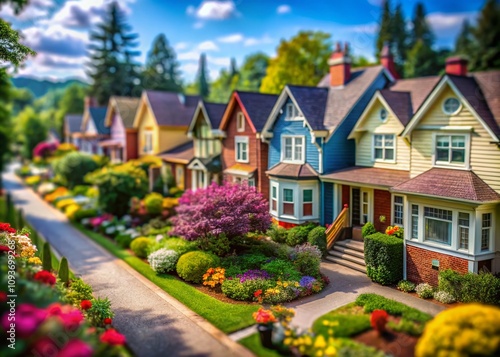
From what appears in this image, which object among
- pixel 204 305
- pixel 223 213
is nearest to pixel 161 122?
pixel 223 213

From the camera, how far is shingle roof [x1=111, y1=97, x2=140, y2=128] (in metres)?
42.9

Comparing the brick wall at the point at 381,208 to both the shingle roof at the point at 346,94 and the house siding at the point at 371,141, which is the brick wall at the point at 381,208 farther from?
the shingle roof at the point at 346,94

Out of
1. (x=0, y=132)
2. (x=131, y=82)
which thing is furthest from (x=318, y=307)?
(x=131, y=82)

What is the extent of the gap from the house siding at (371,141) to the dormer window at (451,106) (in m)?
2.53

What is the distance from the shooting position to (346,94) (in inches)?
975

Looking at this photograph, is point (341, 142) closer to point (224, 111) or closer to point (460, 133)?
point (460, 133)

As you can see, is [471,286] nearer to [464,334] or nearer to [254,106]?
[464,334]

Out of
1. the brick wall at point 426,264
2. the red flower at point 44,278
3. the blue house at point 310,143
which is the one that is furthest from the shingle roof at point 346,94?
the red flower at point 44,278

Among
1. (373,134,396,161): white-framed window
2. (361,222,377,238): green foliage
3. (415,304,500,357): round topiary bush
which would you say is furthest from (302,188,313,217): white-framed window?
(415,304,500,357): round topiary bush

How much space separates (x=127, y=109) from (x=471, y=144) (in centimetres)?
3600

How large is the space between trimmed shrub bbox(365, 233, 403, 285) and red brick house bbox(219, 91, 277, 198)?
31.5ft

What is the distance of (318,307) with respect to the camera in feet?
48.4

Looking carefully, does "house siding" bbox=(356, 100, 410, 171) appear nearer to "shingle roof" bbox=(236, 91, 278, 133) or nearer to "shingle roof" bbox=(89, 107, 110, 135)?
"shingle roof" bbox=(236, 91, 278, 133)

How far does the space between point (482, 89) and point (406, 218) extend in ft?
22.0
